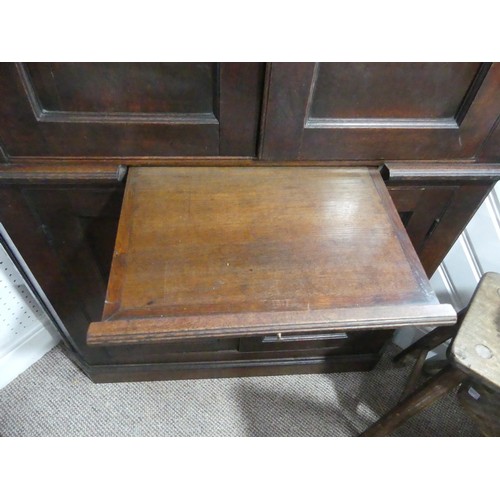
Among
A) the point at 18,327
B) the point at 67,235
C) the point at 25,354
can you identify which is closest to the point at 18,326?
the point at 18,327

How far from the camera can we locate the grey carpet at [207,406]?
3.51 ft

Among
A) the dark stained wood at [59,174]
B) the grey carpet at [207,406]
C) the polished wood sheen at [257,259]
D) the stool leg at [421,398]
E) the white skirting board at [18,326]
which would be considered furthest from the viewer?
the grey carpet at [207,406]

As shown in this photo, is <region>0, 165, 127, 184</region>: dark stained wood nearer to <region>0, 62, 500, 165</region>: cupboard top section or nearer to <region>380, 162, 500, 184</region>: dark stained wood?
<region>0, 62, 500, 165</region>: cupboard top section

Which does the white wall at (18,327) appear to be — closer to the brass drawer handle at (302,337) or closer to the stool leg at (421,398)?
the brass drawer handle at (302,337)

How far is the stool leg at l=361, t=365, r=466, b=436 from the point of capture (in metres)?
0.73

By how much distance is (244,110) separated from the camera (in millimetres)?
602

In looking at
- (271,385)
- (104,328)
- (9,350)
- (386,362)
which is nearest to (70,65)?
(104,328)

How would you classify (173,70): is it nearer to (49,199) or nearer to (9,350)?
(49,199)

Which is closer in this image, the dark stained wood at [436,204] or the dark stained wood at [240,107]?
the dark stained wood at [240,107]

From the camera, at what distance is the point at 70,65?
54 cm

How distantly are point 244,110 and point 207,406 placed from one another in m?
0.86

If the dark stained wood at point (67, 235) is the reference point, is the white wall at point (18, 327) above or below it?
below

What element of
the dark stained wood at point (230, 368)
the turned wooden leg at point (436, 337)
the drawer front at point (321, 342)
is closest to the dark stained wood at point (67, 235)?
the dark stained wood at point (230, 368)

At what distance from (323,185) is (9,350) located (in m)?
0.97
